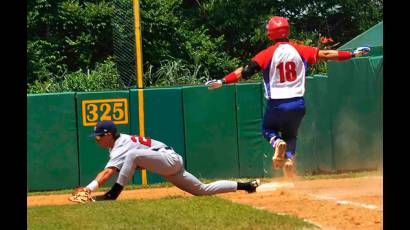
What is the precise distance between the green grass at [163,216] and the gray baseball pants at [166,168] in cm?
17

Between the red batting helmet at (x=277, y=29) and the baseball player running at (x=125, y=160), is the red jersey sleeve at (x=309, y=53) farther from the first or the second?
the baseball player running at (x=125, y=160)

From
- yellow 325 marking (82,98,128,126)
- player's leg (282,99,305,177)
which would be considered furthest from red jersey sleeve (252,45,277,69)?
yellow 325 marking (82,98,128,126)

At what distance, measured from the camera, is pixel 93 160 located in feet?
50.3

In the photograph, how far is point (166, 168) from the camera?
9.32 metres

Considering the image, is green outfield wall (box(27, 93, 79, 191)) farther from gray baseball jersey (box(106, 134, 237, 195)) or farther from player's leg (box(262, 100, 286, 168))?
player's leg (box(262, 100, 286, 168))

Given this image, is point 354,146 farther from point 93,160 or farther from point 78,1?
point 78,1

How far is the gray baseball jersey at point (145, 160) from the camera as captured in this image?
29.1ft

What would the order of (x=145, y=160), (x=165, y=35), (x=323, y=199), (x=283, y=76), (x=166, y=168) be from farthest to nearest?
(x=165, y=35) < (x=323, y=199) < (x=283, y=76) < (x=166, y=168) < (x=145, y=160)

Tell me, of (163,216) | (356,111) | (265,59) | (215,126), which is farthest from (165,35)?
(163,216)

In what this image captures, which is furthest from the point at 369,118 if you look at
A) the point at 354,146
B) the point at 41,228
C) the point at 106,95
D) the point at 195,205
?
the point at 41,228

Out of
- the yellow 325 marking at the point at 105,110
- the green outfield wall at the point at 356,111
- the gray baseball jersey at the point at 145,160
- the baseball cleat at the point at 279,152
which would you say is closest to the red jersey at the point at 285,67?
the baseball cleat at the point at 279,152

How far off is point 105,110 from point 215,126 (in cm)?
221

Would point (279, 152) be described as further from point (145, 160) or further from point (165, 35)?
point (165, 35)

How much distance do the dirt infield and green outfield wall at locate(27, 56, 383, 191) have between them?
135 cm
